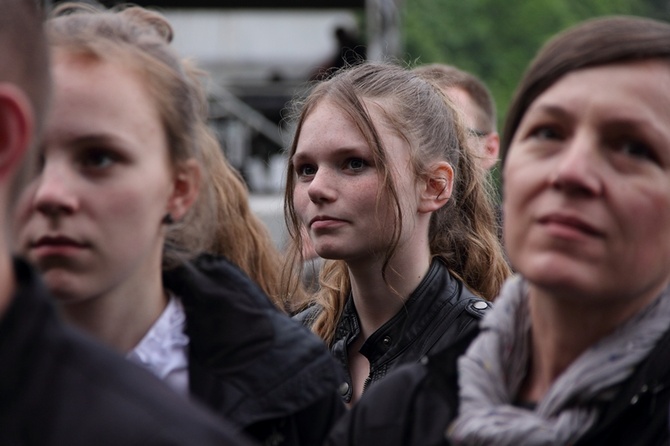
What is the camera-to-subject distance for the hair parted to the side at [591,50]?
2344 mm

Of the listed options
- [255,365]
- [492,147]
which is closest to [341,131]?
[255,365]

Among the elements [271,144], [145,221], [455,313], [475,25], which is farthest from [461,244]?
[475,25]

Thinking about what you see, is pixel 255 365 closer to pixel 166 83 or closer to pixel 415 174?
pixel 166 83

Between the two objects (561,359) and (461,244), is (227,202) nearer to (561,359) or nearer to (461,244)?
(461,244)

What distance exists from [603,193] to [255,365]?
41.0 inches

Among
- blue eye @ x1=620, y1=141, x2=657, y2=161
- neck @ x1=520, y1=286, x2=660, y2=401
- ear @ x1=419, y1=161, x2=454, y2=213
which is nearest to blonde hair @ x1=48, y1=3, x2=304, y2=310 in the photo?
ear @ x1=419, y1=161, x2=454, y2=213

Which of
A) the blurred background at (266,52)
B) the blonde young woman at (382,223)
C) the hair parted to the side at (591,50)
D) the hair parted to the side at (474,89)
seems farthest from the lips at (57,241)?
the hair parted to the side at (474,89)

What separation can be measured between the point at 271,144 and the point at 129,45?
10.8 meters

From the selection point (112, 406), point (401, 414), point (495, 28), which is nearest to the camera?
point (112, 406)

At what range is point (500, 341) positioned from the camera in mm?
2441

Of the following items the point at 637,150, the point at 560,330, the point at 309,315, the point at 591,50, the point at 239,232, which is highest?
the point at 591,50

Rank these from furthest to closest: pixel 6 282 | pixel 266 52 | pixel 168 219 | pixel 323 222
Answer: pixel 266 52, pixel 323 222, pixel 168 219, pixel 6 282

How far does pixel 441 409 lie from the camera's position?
7.97ft

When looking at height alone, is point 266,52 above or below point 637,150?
below
